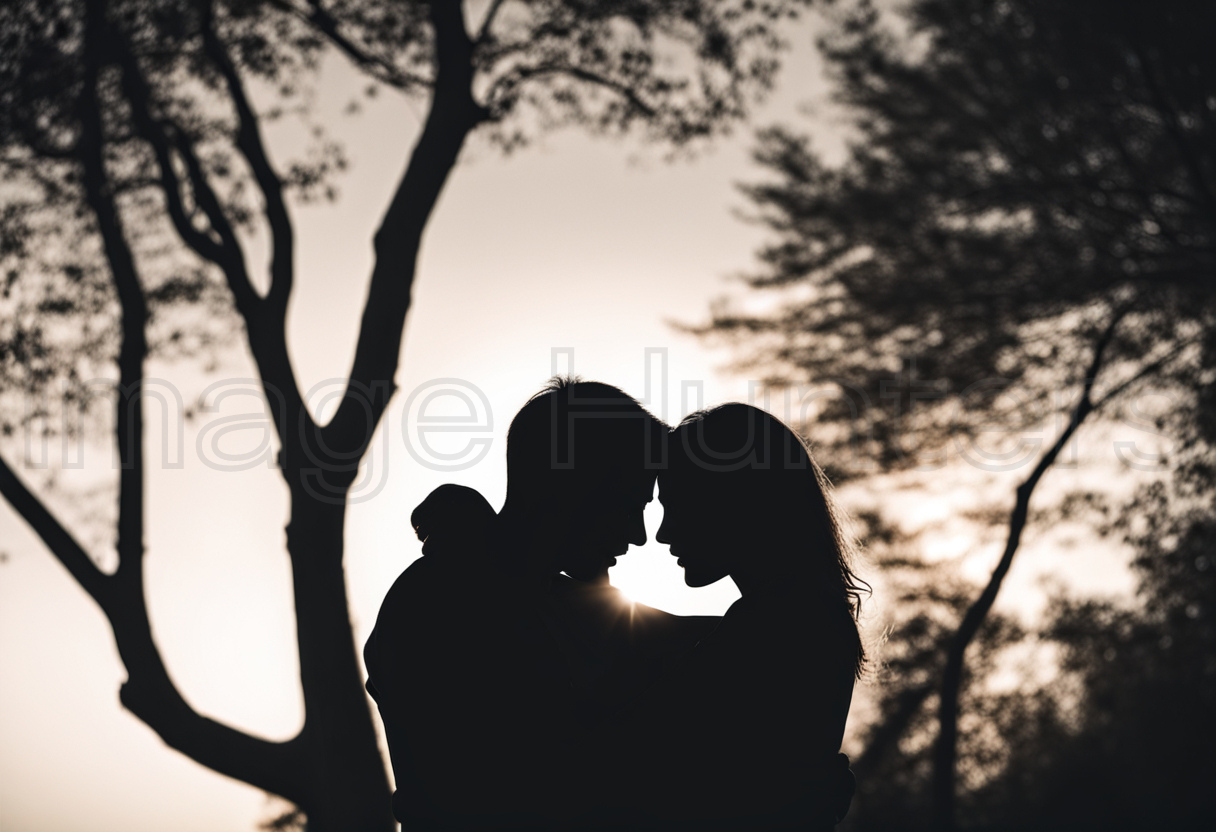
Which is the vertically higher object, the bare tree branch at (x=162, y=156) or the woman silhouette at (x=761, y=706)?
the bare tree branch at (x=162, y=156)

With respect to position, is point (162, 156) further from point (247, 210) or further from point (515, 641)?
point (515, 641)

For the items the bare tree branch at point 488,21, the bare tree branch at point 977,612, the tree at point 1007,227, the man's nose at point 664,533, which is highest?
the tree at point 1007,227

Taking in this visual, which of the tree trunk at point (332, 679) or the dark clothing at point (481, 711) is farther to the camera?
the tree trunk at point (332, 679)

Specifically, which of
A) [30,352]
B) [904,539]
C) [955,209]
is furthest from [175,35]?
[904,539]

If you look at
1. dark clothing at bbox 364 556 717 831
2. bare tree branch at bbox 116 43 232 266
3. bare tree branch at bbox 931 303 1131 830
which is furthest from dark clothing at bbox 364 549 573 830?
bare tree branch at bbox 931 303 1131 830

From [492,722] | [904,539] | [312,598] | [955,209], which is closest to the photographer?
[492,722]

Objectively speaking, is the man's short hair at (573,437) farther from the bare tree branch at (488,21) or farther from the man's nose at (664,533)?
the bare tree branch at (488,21)

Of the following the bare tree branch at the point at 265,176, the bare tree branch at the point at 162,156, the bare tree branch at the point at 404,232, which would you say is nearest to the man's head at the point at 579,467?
the bare tree branch at the point at 404,232

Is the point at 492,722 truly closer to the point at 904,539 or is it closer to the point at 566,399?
the point at 566,399

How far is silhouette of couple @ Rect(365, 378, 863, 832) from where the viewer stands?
5.32 ft

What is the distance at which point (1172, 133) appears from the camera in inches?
378

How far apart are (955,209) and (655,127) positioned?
17.6 ft

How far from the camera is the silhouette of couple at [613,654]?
1.62 meters

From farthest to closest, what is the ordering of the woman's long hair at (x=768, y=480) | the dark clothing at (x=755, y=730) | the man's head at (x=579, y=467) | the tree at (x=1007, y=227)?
the tree at (x=1007, y=227) < the man's head at (x=579, y=467) < the woman's long hair at (x=768, y=480) < the dark clothing at (x=755, y=730)
